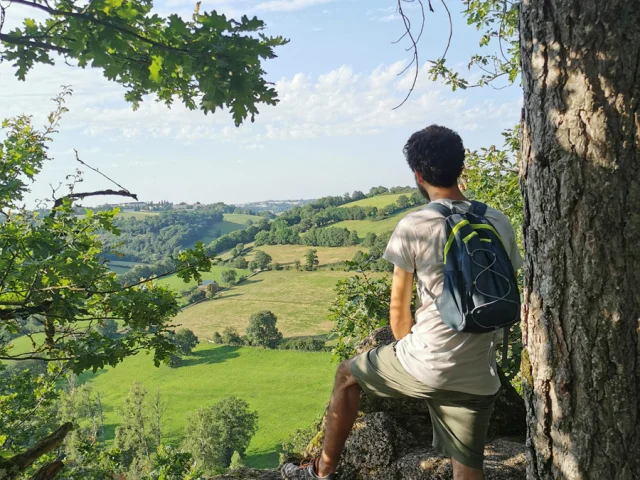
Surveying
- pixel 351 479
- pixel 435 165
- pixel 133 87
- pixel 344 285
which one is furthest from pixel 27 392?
pixel 435 165

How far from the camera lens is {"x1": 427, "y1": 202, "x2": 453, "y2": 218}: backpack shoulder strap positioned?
228 centimetres

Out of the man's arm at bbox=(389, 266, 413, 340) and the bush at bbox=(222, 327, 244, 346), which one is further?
the bush at bbox=(222, 327, 244, 346)

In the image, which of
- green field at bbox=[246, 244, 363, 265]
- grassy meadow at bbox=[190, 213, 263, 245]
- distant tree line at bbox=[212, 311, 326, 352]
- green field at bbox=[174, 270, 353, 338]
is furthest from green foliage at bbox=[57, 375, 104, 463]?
grassy meadow at bbox=[190, 213, 263, 245]

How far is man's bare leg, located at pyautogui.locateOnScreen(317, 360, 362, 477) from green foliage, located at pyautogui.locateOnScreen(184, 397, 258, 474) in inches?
1891

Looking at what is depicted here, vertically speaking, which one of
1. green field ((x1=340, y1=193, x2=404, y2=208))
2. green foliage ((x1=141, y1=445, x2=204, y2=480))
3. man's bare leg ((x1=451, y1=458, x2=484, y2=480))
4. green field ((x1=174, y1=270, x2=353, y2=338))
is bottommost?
green field ((x1=174, y1=270, x2=353, y2=338))

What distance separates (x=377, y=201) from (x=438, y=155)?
85.7 meters

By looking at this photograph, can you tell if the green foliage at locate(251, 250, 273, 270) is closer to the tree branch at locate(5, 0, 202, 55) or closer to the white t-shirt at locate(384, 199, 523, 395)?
the tree branch at locate(5, 0, 202, 55)

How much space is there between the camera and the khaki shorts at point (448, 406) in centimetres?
247

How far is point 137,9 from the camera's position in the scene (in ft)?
10.4

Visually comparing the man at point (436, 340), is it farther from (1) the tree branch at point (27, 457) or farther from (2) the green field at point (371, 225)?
(2) the green field at point (371, 225)

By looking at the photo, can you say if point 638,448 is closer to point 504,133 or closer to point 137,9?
point 137,9

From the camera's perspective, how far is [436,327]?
229 centimetres

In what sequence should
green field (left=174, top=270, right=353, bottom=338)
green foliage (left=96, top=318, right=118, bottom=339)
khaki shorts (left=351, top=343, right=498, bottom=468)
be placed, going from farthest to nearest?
green field (left=174, top=270, right=353, bottom=338)
green foliage (left=96, top=318, right=118, bottom=339)
khaki shorts (left=351, top=343, right=498, bottom=468)

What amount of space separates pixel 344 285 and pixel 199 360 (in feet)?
187
